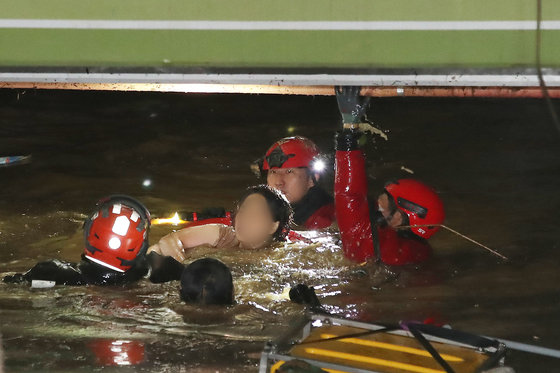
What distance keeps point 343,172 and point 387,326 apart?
9.41ft

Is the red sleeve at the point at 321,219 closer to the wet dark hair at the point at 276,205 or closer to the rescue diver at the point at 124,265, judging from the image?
the wet dark hair at the point at 276,205

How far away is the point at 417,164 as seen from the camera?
518 inches

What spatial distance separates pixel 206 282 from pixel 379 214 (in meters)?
1.97

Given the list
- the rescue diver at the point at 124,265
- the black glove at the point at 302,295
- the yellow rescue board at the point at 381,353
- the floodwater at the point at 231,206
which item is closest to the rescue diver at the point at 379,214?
the floodwater at the point at 231,206

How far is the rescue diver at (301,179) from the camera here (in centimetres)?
864

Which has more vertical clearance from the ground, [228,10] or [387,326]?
[228,10]

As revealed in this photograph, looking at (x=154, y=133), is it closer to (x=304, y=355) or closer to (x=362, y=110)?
(x=362, y=110)

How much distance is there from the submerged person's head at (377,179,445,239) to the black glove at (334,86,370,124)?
110 cm

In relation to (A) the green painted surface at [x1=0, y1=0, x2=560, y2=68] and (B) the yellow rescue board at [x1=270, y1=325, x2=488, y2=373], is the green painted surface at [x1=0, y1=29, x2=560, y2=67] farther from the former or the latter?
(B) the yellow rescue board at [x1=270, y1=325, x2=488, y2=373]

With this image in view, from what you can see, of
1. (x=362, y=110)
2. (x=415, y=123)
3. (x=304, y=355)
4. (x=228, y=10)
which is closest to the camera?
(x=304, y=355)

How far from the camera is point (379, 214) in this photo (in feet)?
25.6

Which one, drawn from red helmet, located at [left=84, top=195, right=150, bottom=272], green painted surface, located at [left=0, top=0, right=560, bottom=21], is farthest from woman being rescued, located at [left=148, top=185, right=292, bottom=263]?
green painted surface, located at [left=0, top=0, right=560, bottom=21]

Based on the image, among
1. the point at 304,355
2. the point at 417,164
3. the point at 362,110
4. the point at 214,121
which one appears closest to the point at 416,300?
the point at 362,110

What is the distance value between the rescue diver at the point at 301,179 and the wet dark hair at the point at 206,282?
7.22 feet
